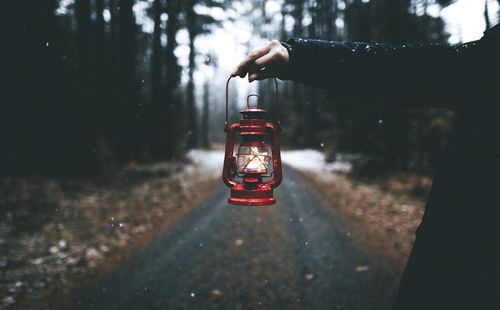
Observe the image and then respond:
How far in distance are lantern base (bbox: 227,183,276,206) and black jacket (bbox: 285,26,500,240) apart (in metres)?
0.78

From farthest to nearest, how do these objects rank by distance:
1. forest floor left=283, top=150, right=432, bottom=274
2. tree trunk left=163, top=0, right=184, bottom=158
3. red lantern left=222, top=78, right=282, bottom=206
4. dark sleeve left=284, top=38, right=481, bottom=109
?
tree trunk left=163, top=0, right=184, bottom=158 → forest floor left=283, top=150, right=432, bottom=274 → red lantern left=222, top=78, right=282, bottom=206 → dark sleeve left=284, top=38, right=481, bottom=109

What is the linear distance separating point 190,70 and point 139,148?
10.5 m

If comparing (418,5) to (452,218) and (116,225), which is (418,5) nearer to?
(452,218)

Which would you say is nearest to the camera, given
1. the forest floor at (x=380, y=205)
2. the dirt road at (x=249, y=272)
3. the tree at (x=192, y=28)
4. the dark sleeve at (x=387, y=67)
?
the dark sleeve at (x=387, y=67)

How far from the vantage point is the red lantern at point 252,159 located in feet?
5.83

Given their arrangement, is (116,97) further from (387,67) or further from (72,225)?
(387,67)

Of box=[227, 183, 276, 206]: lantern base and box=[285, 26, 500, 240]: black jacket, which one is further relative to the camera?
box=[227, 183, 276, 206]: lantern base

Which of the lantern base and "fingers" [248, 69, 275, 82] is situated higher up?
"fingers" [248, 69, 275, 82]

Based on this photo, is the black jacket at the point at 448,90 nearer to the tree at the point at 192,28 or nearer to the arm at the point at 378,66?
the arm at the point at 378,66

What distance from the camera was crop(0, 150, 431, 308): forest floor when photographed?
4879 millimetres

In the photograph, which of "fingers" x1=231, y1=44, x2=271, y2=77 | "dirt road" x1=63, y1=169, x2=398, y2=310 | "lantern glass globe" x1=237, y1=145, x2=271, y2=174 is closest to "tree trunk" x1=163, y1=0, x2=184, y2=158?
"dirt road" x1=63, y1=169, x2=398, y2=310

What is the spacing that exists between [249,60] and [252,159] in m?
0.70

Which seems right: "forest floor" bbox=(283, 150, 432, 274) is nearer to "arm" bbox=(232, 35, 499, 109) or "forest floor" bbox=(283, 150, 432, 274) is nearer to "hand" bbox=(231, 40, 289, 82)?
"arm" bbox=(232, 35, 499, 109)

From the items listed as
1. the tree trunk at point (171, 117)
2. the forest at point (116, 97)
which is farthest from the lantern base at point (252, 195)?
the tree trunk at point (171, 117)
